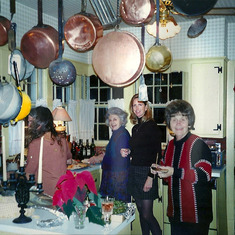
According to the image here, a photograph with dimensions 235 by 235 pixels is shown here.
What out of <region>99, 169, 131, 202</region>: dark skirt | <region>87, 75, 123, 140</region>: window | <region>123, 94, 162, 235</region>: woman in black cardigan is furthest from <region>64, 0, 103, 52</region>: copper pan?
<region>87, 75, 123, 140</region>: window

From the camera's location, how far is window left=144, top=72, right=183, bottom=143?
4.43 meters

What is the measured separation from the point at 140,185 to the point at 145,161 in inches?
9.1

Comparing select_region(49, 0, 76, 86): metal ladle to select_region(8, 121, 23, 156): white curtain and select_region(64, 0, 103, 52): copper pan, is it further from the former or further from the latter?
select_region(8, 121, 23, 156): white curtain

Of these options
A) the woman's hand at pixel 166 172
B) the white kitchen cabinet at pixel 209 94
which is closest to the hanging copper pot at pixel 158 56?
the woman's hand at pixel 166 172

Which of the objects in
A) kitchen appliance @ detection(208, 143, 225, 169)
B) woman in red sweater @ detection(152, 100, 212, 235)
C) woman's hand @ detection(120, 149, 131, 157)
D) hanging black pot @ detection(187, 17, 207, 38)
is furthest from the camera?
kitchen appliance @ detection(208, 143, 225, 169)

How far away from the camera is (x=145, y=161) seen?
9.95ft

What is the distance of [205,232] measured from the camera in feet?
7.51

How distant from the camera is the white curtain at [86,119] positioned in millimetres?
4824

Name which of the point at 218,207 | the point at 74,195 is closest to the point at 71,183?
the point at 74,195

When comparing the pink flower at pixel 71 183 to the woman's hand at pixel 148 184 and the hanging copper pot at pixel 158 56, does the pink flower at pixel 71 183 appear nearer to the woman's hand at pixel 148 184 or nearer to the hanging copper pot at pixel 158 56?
the hanging copper pot at pixel 158 56

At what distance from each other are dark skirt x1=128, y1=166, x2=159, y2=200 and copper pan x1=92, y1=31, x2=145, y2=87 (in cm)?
164

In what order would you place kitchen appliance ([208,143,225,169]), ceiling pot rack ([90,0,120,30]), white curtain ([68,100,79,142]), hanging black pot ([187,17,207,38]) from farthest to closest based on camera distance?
white curtain ([68,100,79,142]), kitchen appliance ([208,143,225,169]), hanging black pot ([187,17,207,38]), ceiling pot rack ([90,0,120,30])

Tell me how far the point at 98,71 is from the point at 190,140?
1.06 meters

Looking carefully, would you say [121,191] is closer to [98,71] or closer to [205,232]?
[205,232]
